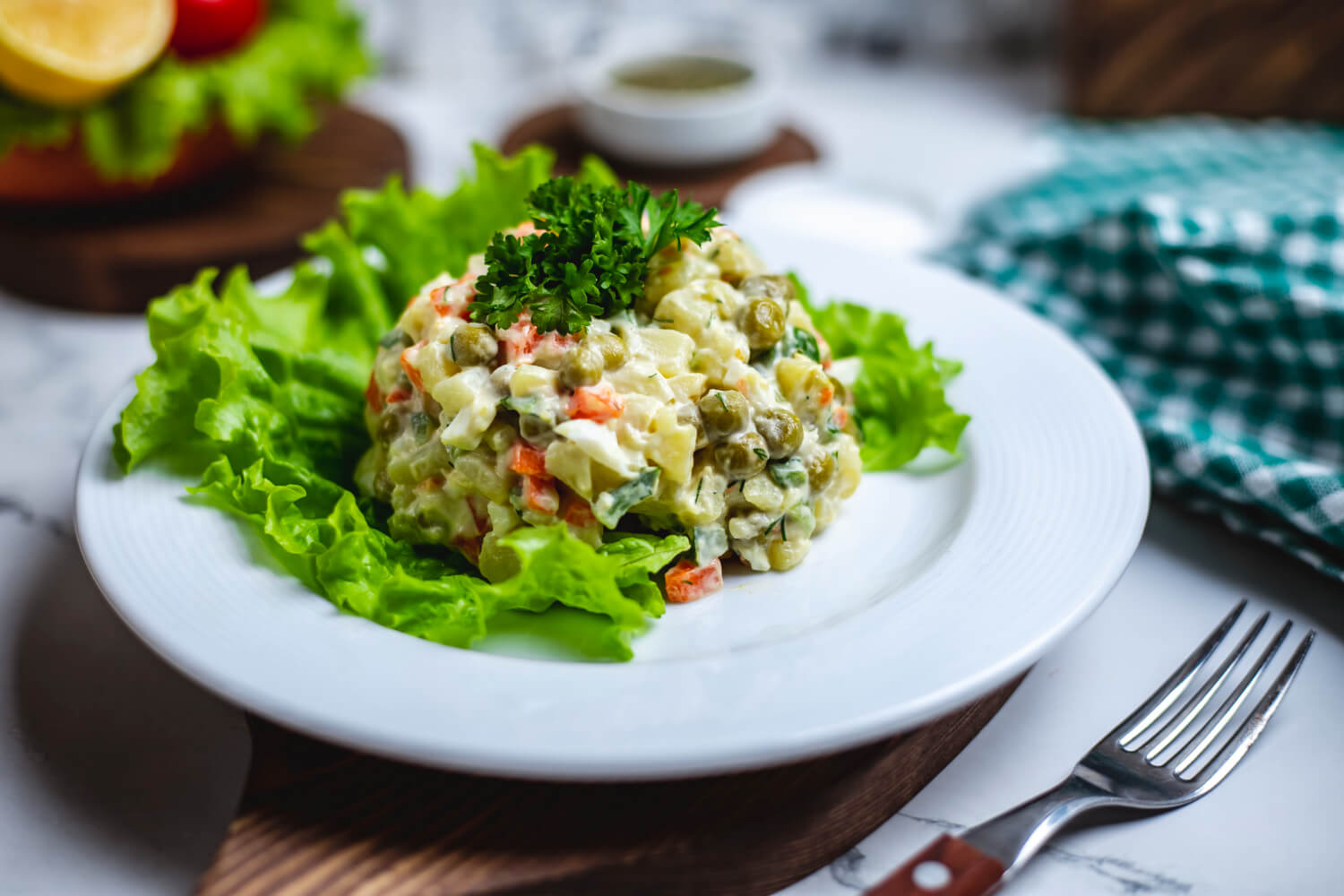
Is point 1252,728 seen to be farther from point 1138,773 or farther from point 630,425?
point 630,425

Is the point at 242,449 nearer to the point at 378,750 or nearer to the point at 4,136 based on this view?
the point at 378,750

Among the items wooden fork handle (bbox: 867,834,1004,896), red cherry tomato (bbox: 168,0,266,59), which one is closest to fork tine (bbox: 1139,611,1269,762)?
wooden fork handle (bbox: 867,834,1004,896)

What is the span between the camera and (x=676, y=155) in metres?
5.16

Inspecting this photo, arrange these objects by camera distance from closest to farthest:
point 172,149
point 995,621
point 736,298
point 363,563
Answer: point 995,621 < point 363,563 < point 736,298 < point 172,149

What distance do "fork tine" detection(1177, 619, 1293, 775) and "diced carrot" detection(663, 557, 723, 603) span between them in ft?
3.38

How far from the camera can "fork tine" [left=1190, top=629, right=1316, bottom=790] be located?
2445 millimetres

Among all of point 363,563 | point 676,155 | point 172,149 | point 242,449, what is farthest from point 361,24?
point 363,563

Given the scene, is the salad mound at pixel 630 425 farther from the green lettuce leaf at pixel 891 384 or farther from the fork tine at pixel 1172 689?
the fork tine at pixel 1172 689

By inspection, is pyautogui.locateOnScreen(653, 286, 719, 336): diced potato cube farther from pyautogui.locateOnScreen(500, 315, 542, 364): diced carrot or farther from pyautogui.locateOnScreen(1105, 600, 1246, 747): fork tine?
pyautogui.locateOnScreen(1105, 600, 1246, 747): fork tine

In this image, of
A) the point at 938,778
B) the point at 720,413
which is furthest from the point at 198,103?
the point at 938,778

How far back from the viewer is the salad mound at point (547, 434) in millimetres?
2545

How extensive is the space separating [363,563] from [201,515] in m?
0.42

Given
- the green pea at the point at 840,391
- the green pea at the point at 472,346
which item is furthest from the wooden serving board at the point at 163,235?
the green pea at the point at 840,391

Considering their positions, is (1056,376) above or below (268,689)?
above
